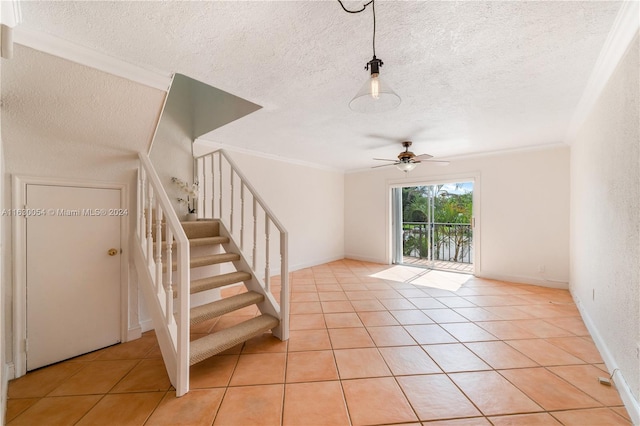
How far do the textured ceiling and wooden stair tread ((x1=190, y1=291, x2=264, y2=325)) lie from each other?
188cm

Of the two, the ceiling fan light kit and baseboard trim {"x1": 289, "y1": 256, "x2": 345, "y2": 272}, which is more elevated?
the ceiling fan light kit

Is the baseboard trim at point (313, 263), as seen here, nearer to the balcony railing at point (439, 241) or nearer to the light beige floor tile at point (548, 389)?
the balcony railing at point (439, 241)

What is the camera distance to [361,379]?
6.03 ft

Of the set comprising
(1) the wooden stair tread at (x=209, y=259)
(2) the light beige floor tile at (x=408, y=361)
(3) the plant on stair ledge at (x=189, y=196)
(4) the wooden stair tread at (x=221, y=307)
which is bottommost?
(2) the light beige floor tile at (x=408, y=361)

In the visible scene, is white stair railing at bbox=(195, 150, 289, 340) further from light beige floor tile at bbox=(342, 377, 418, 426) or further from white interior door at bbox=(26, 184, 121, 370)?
white interior door at bbox=(26, 184, 121, 370)

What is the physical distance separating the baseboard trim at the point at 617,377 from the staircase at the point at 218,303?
243 cm

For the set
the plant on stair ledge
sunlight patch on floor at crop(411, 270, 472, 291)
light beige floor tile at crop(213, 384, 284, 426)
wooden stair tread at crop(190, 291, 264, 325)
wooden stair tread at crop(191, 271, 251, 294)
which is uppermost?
the plant on stair ledge

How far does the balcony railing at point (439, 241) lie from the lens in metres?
5.57

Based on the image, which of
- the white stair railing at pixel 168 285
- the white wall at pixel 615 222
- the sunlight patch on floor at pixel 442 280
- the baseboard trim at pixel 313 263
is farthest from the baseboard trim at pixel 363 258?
the white stair railing at pixel 168 285

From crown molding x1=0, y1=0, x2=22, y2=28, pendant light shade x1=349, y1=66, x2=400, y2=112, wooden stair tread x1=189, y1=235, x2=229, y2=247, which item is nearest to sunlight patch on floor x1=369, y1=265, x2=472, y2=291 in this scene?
wooden stair tread x1=189, y1=235, x2=229, y2=247

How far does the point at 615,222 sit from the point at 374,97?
6.67ft

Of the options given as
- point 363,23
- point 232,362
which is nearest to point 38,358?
point 232,362

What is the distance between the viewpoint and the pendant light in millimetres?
1354

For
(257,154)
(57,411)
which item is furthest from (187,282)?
(257,154)
